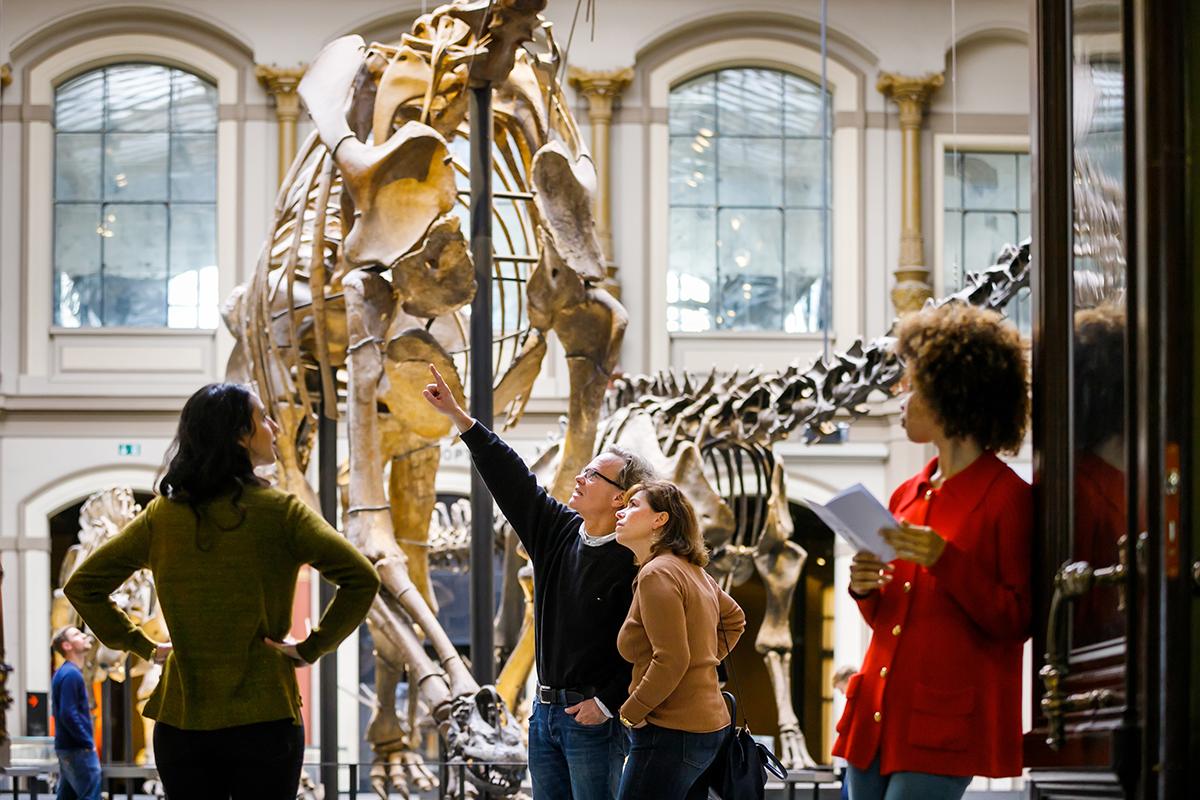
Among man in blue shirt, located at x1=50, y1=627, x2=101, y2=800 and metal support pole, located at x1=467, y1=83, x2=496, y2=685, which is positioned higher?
metal support pole, located at x1=467, y1=83, x2=496, y2=685

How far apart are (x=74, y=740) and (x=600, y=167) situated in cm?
1219

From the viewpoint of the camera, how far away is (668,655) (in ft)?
14.6

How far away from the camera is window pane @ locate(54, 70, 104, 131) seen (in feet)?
70.1

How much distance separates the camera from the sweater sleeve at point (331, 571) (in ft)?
13.7

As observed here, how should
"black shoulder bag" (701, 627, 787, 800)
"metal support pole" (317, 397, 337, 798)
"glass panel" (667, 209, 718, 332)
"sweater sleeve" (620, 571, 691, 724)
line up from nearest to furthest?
"sweater sleeve" (620, 571, 691, 724) < "black shoulder bag" (701, 627, 787, 800) < "metal support pole" (317, 397, 337, 798) < "glass panel" (667, 209, 718, 332)

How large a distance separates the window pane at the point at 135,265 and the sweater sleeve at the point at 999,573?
59.9 feet

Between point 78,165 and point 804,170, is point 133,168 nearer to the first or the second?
point 78,165

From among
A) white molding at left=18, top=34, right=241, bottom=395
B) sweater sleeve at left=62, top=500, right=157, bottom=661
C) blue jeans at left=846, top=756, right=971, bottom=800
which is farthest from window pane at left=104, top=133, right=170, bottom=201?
blue jeans at left=846, top=756, right=971, bottom=800

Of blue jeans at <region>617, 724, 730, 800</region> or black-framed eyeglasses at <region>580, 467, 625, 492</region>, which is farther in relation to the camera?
black-framed eyeglasses at <region>580, 467, 625, 492</region>

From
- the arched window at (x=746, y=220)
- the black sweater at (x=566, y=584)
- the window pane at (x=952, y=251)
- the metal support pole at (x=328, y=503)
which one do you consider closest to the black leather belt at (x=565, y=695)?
the black sweater at (x=566, y=584)

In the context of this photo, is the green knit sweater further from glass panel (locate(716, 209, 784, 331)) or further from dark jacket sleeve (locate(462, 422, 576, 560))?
glass panel (locate(716, 209, 784, 331))

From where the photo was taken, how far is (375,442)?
7797 mm

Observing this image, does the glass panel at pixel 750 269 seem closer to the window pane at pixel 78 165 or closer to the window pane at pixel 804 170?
the window pane at pixel 804 170

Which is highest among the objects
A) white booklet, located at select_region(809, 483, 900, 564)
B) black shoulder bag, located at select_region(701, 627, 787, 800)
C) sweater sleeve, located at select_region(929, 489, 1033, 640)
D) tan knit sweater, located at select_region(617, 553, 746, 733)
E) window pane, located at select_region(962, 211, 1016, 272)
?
window pane, located at select_region(962, 211, 1016, 272)
